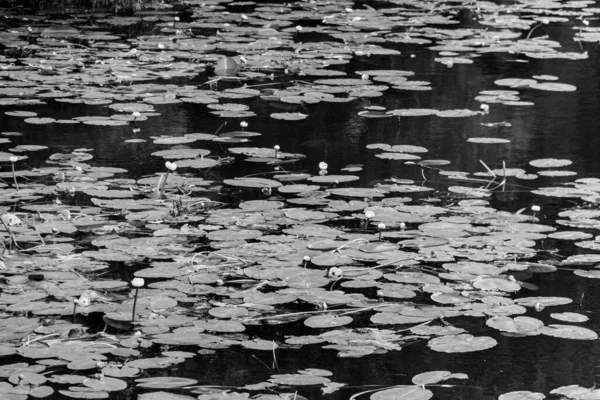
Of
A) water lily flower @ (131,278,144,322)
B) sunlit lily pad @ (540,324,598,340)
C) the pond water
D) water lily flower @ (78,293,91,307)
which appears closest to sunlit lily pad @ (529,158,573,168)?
the pond water

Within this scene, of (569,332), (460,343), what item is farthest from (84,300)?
(569,332)

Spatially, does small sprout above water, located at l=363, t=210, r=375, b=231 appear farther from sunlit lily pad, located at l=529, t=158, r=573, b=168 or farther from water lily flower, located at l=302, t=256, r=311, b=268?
sunlit lily pad, located at l=529, t=158, r=573, b=168

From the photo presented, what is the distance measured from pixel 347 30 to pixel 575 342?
5634 millimetres

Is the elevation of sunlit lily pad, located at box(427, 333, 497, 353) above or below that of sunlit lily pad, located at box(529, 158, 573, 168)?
below

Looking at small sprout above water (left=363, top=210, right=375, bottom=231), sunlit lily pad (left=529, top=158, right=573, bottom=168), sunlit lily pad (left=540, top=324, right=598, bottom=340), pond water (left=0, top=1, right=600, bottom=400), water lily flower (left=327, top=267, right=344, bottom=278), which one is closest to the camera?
pond water (left=0, top=1, right=600, bottom=400)

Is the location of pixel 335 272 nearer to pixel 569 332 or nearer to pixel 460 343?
pixel 460 343

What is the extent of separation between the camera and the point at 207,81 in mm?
6789

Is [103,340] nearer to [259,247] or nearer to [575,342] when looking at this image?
[259,247]

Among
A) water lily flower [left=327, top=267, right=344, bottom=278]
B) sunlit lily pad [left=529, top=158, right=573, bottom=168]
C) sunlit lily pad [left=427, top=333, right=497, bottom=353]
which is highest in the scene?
sunlit lily pad [left=529, top=158, right=573, bottom=168]

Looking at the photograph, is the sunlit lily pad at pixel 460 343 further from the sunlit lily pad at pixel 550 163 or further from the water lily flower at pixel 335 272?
the sunlit lily pad at pixel 550 163

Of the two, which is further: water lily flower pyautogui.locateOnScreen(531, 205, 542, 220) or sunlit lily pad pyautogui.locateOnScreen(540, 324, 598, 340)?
water lily flower pyautogui.locateOnScreen(531, 205, 542, 220)

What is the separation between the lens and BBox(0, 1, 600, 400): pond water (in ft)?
10.1

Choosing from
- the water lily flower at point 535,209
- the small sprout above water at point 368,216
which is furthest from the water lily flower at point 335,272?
the water lily flower at point 535,209

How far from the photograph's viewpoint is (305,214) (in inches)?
166
